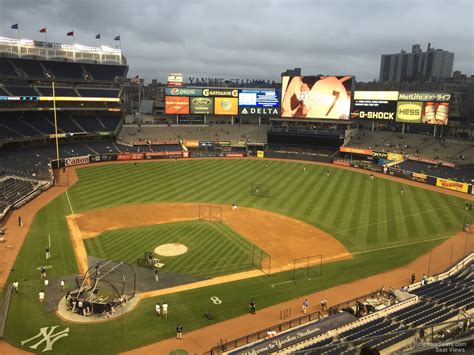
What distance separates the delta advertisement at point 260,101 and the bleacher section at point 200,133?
18.8ft

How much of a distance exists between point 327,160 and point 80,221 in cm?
5711

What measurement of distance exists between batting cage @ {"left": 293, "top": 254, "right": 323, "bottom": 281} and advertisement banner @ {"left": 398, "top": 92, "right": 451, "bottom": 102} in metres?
59.1

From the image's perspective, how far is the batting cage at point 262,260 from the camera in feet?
102

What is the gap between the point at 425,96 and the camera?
79688 millimetres

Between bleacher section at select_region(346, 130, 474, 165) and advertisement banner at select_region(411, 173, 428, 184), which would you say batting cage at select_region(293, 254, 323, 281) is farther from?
bleacher section at select_region(346, 130, 474, 165)

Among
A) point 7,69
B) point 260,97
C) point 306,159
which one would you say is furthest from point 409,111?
point 7,69

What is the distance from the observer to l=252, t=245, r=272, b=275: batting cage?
102 feet

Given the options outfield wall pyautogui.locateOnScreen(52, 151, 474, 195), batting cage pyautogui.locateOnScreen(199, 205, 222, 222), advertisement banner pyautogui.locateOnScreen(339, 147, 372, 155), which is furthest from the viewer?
advertisement banner pyautogui.locateOnScreen(339, 147, 372, 155)

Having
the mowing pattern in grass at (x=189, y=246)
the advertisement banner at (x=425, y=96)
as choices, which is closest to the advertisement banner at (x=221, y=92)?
the advertisement banner at (x=425, y=96)

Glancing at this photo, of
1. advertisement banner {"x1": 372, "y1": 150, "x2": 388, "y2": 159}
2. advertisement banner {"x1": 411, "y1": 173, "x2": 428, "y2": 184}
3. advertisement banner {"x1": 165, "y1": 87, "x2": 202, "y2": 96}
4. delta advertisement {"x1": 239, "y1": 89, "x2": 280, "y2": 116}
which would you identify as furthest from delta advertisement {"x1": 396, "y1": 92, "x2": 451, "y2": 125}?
advertisement banner {"x1": 165, "y1": 87, "x2": 202, "y2": 96}

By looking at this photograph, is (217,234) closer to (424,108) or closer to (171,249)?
(171,249)

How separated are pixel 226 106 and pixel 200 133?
30.9 feet

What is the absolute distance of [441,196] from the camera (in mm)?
56156

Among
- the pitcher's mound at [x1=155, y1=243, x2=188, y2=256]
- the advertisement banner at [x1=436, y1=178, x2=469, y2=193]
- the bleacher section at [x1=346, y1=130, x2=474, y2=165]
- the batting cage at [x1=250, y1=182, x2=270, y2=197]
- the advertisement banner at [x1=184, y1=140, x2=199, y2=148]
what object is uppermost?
→ the bleacher section at [x1=346, y1=130, x2=474, y2=165]
